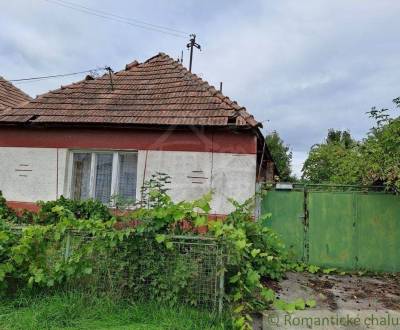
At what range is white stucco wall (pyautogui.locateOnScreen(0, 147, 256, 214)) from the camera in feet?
24.2

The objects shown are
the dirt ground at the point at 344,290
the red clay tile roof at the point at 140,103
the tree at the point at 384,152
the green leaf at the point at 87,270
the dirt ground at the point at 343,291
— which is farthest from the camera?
the red clay tile roof at the point at 140,103

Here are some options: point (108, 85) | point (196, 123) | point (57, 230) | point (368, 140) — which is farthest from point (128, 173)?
point (368, 140)

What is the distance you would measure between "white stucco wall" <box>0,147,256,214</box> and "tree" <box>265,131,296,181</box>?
20.3m

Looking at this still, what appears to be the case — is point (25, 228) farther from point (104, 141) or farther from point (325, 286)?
point (325, 286)

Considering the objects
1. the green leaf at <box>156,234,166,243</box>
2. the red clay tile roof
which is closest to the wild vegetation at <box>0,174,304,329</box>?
the green leaf at <box>156,234,166,243</box>

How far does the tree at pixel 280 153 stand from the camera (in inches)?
1095

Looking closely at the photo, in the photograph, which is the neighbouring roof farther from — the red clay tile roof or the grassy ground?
the grassy ground

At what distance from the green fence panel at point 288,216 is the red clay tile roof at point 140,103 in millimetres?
1676

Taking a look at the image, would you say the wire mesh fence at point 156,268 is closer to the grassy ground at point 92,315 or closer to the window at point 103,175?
the grassy ground at point 92,315

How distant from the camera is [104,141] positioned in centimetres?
799

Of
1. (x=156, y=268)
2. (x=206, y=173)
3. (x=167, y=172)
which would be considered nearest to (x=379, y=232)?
(x=206, y=173)

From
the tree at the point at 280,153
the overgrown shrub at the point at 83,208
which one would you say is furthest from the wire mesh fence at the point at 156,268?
the tree at the point at 280,153

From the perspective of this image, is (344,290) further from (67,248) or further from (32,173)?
(32,173)

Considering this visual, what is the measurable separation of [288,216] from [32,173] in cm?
585
